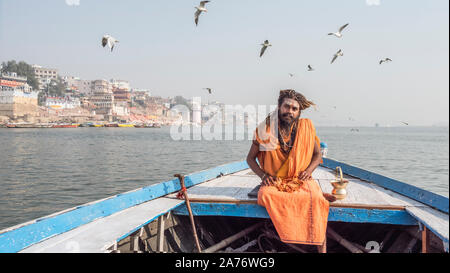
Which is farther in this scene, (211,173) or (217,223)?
(211,173)

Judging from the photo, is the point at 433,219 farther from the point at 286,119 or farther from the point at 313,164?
the point at 286,119

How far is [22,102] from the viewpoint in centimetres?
7825

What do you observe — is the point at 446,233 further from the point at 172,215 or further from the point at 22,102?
the point at 22,102

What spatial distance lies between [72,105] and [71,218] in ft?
360

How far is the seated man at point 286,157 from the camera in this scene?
329cm

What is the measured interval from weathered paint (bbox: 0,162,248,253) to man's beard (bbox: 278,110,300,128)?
1786 millimetres

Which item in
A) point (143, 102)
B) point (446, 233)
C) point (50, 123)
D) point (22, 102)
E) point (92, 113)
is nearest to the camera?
point (446, 233)

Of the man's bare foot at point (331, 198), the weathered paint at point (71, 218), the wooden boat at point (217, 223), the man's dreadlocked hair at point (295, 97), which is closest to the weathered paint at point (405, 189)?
the wooden boat at point (217, 223)

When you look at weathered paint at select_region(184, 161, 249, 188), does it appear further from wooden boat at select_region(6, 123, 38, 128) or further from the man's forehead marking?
wooden boat at select_region(6, 123, 38, 128)

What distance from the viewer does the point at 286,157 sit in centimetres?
367

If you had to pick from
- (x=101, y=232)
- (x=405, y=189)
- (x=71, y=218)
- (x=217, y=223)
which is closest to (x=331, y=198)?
(x=405, y=189)

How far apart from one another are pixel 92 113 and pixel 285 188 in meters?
109

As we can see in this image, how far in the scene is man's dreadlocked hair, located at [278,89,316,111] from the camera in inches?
144

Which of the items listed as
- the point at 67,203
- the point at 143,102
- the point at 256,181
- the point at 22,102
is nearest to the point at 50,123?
the point at 22,102
